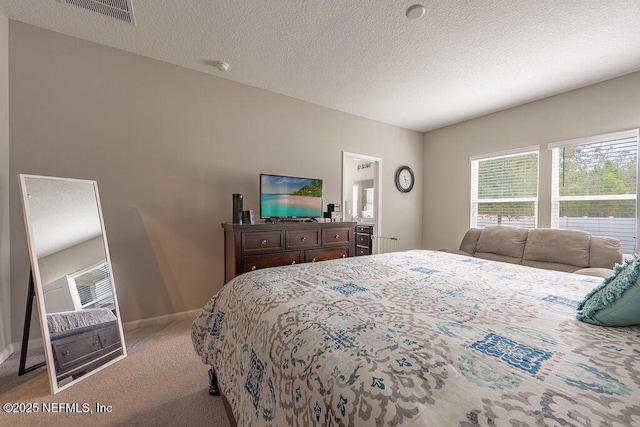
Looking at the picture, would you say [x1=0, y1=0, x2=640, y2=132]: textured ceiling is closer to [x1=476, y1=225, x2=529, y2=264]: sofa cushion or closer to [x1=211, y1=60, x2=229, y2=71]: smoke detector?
[x1=211, y1=60, x2=229, y2=71]: smoke detector

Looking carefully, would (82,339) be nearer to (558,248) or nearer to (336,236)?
(336,236)

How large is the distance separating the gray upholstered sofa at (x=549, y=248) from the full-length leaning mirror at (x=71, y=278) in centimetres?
408

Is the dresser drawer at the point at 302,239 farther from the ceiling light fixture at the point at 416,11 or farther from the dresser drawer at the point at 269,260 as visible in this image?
the ceiling light fixture at the point at 416,11

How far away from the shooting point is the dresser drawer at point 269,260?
258 centimetres

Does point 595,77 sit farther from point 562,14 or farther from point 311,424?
point 311,424

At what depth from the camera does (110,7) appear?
1908 mm

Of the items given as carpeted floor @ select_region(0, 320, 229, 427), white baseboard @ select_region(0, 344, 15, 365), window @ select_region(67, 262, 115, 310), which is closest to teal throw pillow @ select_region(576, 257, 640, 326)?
carpeted floor @ select_region(0, 320, 229, 427)

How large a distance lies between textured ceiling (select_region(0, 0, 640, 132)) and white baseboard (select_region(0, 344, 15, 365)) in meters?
2.60

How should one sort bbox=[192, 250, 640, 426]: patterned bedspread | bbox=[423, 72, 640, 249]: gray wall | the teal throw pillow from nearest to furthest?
bbox=[192, 250, 640, 426]: patterned bedspread
the teal throw pillow
bbox=[423, 72, 640, 249]: gray wall

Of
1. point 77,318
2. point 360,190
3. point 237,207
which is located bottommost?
point 77,318

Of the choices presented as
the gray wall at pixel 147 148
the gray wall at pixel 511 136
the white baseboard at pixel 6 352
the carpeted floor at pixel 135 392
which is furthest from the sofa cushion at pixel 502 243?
the white baseboard at pixel 6 352

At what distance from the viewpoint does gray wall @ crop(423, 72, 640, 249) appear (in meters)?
2.79

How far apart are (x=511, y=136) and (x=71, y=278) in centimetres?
516

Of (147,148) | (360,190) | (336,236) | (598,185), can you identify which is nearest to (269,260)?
(336,236)
